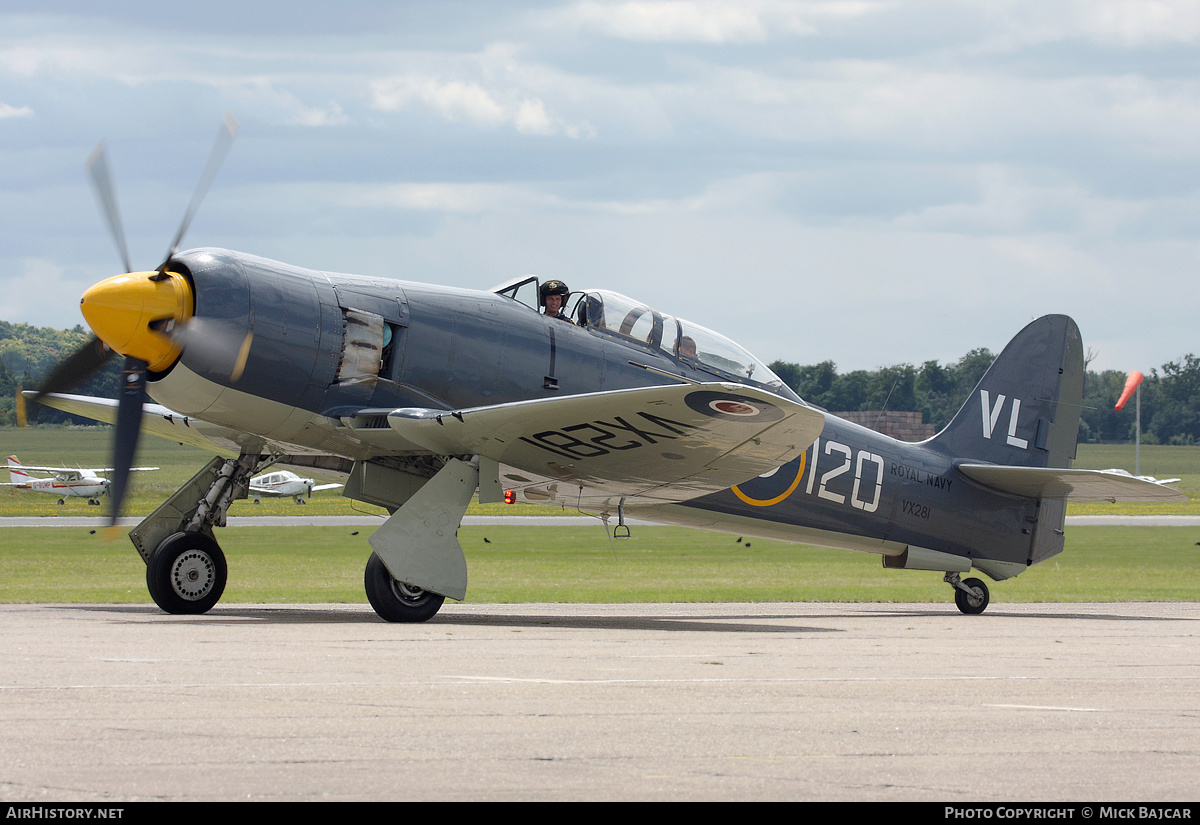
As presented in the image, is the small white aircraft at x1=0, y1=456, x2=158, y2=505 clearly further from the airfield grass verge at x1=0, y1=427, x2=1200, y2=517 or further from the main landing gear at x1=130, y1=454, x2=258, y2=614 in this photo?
the main landing gear at x1=130, y1=454, x2=258, y2=614

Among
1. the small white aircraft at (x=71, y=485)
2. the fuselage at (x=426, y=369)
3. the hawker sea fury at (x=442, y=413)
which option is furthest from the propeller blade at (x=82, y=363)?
the small white aircraft at (x=71, y=485)

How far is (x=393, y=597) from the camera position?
12234 mm

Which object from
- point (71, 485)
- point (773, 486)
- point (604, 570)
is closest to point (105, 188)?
point (773, 486)

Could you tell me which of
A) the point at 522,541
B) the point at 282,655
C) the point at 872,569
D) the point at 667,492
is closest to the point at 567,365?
Answer: the point at 667,492

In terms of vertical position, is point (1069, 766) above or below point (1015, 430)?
below

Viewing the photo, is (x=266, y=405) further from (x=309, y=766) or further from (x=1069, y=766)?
(x=1069, y=766)

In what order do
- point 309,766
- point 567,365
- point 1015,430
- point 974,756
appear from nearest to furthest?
point 309,766 → point 974,756 → point 567,365 → point 1015,430

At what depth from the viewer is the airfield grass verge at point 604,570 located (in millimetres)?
20000

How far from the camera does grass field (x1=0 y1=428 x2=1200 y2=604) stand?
20094 millimetres

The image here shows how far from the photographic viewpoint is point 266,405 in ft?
39.5

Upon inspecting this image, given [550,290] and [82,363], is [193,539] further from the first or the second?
[550,290]

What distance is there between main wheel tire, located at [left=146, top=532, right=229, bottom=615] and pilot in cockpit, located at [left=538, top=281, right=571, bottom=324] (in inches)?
163
